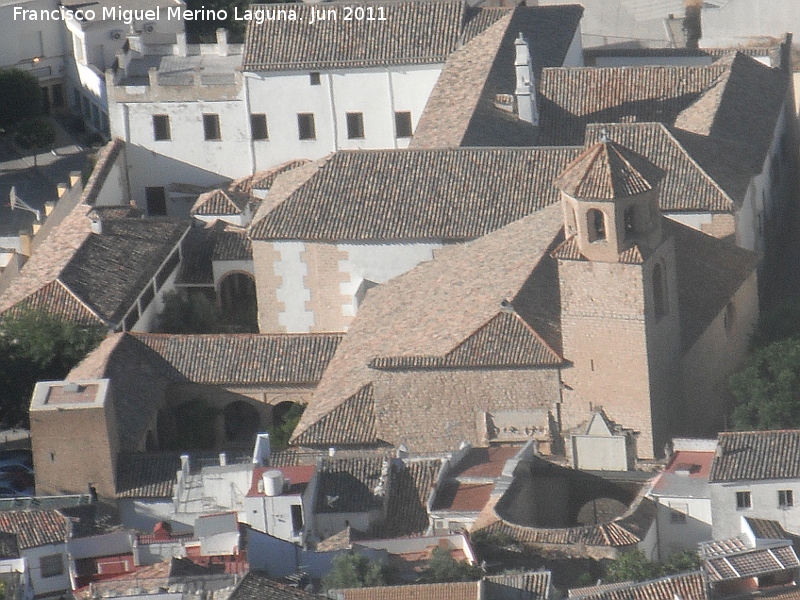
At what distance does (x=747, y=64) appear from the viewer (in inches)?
2662

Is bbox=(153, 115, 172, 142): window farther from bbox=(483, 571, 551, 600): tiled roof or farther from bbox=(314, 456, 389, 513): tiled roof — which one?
bbox=(483, 571, 551, 600): tiled roof

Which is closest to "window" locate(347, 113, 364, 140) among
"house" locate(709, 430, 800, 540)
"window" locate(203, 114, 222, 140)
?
"window" locate(203, 114, 222, 140)

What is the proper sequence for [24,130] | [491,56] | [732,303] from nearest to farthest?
[732,303]
[491,56]
[24,130]

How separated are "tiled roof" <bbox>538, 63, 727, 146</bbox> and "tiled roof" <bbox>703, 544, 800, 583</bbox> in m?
A: 19.7

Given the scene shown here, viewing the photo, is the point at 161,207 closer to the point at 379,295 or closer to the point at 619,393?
the point at 379,295

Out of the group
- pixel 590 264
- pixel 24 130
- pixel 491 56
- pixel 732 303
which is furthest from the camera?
pixel 24 130

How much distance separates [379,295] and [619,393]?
24.8 ft

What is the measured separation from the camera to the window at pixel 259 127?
225ft

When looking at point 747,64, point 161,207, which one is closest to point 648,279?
point 747,64

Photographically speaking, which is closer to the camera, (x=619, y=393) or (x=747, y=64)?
(x=619, y=393)

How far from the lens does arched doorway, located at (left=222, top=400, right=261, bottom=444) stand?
57.8 meters

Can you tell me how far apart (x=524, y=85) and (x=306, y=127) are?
7.45 metres

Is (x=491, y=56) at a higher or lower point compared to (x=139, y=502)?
higher

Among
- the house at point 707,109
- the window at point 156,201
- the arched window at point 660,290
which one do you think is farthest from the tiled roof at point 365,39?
the arched window at point 660,290
